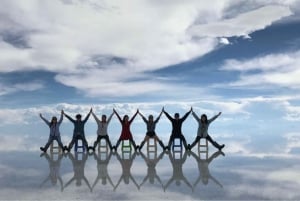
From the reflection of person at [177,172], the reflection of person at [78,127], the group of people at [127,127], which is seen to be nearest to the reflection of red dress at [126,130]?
the group of people at [127,127]

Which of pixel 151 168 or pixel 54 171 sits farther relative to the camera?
pixel 151 168

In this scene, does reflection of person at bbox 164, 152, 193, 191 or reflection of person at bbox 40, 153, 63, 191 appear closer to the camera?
reflection of person at bbox 164, 152, 193, 191

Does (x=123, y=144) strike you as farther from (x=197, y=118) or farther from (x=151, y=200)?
(x=151, y=200)

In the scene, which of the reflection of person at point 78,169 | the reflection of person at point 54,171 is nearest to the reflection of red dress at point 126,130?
the reflection of person at point 78,169

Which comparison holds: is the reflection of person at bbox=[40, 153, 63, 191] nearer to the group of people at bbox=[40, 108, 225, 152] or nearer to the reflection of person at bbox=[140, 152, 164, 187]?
the group of people at bbox=[40, 108, 225, 152]

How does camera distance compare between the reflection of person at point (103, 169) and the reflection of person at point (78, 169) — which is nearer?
the reflection of person at point (78, 169)

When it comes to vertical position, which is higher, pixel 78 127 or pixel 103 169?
pixel 78 127

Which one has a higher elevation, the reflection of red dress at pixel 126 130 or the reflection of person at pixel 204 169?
the reflection of red dress at pixel 126 130

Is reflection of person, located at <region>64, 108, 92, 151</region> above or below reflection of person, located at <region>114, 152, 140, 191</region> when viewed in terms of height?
above

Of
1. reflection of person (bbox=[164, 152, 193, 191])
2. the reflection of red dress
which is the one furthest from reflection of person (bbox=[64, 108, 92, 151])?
reflection of person (bbox=[164, 152, 193, 191])

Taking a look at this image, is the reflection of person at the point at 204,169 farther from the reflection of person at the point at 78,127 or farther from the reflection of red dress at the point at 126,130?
the reflection of person at the point at 78,127

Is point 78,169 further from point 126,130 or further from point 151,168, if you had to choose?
point 126,130

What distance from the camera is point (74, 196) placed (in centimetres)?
1250

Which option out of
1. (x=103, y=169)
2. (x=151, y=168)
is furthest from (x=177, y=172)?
(x=103, y=169)
